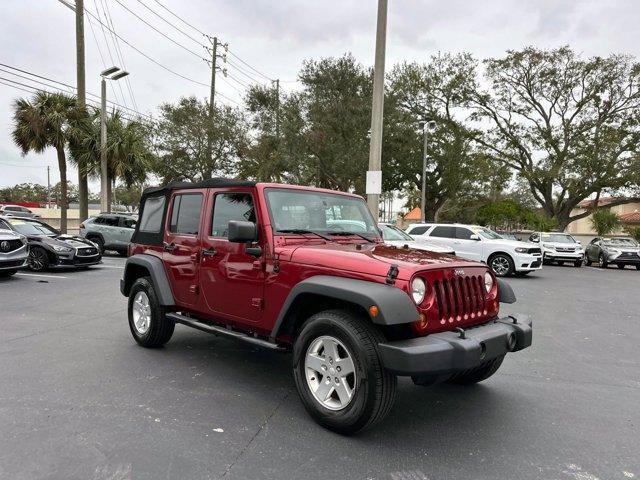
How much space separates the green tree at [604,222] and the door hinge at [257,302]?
34265 millimetres

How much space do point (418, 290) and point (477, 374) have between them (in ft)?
5.19

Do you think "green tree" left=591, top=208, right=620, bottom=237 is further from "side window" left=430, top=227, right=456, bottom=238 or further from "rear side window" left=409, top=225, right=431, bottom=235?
"rear side window" left=409, top=225, right=431, bottom=235

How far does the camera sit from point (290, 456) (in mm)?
3135

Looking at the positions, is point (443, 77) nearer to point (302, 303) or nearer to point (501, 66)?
point (501, 66)

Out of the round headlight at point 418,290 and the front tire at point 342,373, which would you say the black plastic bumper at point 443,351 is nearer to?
the front tire at point 342,373

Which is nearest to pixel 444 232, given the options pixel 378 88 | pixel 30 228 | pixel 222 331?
pixel 378 88

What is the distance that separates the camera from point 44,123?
20.2 metres

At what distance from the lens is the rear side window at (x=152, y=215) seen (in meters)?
5.55

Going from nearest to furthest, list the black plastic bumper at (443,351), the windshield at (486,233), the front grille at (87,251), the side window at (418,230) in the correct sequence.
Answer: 1. the black plastic bumper at (443,351)
2. the front grille at (87,251)
3. the windshield at (486,233)
4. the side window at (418,230)

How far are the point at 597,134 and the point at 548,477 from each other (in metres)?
30.7

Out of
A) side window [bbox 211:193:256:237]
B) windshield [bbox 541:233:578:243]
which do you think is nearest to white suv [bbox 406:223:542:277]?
windshield [bbox 541:233:578:243]

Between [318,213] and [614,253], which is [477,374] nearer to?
[318,213]

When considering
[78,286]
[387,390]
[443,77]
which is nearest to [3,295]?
[78,286]

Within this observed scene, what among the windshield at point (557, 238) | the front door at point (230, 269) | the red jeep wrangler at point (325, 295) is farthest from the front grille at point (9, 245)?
the windshield at point (557, 238)
